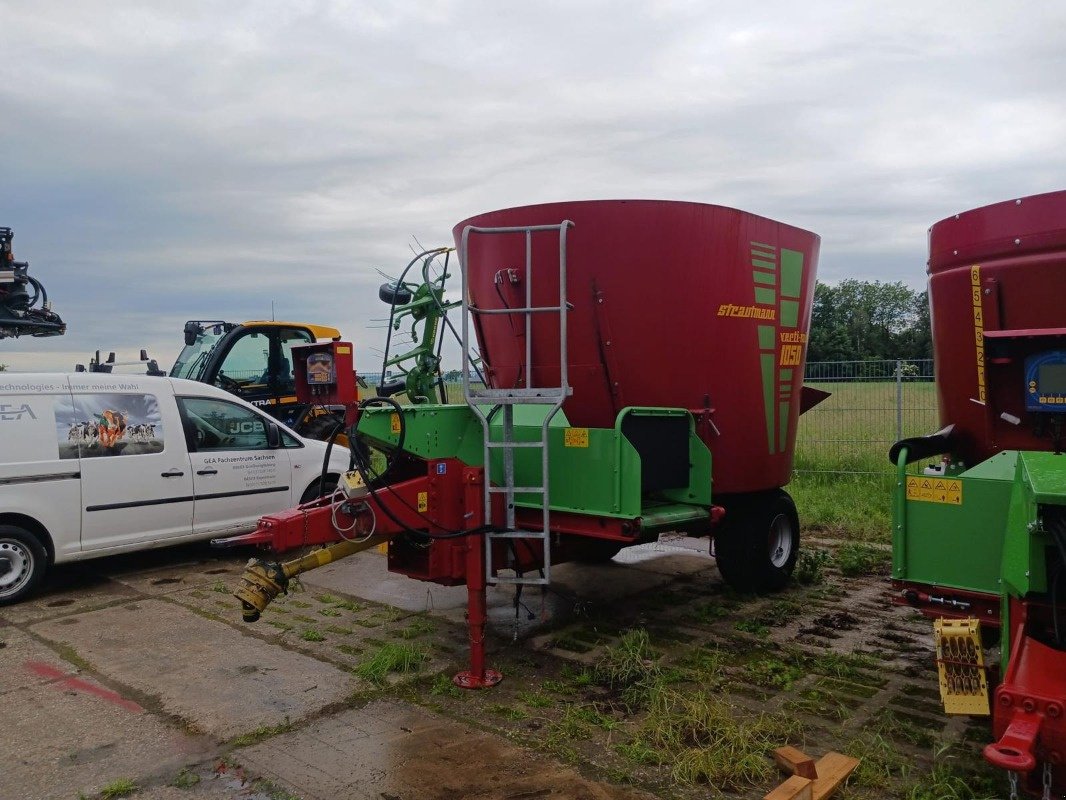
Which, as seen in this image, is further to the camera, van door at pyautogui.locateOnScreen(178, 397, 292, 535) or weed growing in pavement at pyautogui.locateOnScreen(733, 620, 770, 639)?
van door at pyautogui.locateOnScreen(178, 397, 292, 535)

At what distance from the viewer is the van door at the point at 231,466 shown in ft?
25.1

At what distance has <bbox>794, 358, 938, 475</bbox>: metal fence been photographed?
11.9 metres

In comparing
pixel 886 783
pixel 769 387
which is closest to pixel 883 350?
pixel 769 387

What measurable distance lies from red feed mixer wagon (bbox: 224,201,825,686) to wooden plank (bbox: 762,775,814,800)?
1.62m

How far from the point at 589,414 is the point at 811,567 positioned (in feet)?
9.71

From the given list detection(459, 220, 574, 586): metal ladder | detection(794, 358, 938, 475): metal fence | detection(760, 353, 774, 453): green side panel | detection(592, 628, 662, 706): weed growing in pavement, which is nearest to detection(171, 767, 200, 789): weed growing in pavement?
detection(459, 220, 574, 586): metal ladder

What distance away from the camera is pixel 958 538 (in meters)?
3.96

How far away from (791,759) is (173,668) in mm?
3706

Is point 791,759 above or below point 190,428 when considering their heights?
below

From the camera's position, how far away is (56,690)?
4.82 metres

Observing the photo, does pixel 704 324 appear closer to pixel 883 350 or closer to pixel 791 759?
pixel 791 759

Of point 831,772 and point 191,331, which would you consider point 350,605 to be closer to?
point 831,772

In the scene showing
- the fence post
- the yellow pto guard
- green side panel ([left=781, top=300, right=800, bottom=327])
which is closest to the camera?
the yellow pto guard

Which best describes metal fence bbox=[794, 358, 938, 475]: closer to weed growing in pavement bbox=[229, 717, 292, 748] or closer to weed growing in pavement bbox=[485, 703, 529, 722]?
weed growing in pavement bbox=[485, 703, 529, 722]
